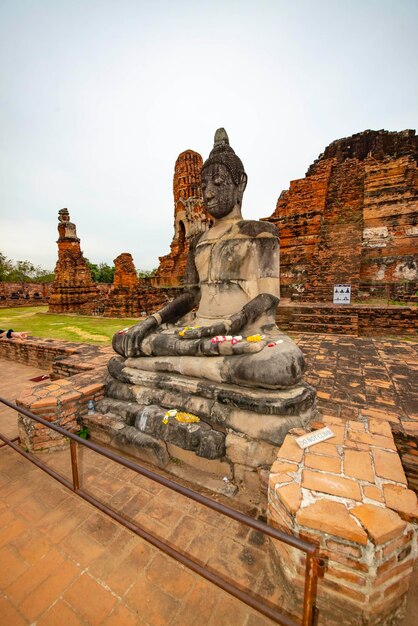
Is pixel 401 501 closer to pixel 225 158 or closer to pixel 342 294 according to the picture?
pixel 225 158

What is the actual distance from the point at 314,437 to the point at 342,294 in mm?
6926

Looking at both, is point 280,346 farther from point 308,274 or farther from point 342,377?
point 308,274

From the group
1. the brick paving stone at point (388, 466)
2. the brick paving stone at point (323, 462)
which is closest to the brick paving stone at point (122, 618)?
the brick paving stone at point (323, 462)

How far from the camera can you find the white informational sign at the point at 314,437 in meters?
1.85

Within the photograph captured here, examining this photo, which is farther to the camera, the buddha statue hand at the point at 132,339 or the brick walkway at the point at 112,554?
the buddha statue hand at the point at 132,339

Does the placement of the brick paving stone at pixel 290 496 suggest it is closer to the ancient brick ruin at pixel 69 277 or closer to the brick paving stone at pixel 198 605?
the brick paving stone at pixel 198 605

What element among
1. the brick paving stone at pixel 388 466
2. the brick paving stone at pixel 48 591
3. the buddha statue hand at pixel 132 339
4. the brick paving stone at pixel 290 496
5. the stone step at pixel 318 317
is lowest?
the brick paving stone at pixel 48 591

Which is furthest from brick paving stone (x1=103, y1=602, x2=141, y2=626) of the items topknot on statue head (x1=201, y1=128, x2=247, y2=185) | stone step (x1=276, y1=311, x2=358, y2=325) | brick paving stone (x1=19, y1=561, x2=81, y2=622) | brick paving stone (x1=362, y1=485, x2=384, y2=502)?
stone step (x1=276, y1=311, x2=358, y2=325)

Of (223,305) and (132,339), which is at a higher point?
(223,305)

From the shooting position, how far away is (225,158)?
3.05 m

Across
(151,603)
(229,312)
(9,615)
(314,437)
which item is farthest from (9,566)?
(229,312)

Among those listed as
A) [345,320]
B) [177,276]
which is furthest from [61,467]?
[177,276]

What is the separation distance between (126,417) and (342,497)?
201 centimetres

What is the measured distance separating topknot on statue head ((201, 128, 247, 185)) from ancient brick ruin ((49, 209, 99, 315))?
544 inches
